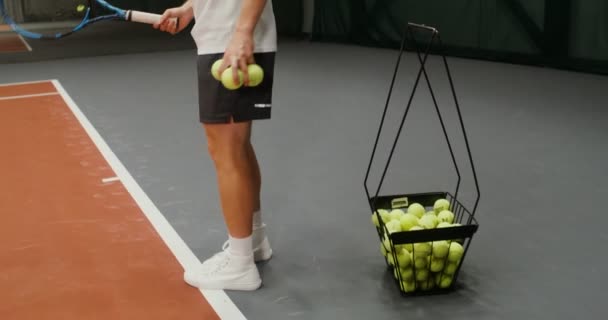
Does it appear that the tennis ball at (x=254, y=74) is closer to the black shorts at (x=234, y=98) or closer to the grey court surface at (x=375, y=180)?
the black shorts at (x=234, y=98)

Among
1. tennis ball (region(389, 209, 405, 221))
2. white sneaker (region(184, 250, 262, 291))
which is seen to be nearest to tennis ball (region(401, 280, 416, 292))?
tennis ball (region(389, 209, 405, 221))

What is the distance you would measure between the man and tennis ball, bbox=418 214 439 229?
1.67ft

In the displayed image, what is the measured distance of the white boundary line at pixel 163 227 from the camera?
214 cm

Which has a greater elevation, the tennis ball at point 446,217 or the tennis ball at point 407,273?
the tennis ball at point 446,217

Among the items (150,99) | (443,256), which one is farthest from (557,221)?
(150,99)

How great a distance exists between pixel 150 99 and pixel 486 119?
7.66 ft

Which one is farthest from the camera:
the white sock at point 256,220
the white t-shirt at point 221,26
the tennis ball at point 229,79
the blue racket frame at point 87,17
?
the blue racket frame at point 87,17

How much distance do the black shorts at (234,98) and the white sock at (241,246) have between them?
37 cm

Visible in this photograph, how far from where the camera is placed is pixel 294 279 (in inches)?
92.2

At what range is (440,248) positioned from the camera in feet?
7.07

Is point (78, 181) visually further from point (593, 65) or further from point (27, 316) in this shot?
point (593, 65)

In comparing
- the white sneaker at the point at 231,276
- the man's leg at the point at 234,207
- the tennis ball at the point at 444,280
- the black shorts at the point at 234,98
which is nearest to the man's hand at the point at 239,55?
the black shorts at the point at 234,98

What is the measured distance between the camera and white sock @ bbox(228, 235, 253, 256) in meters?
2.23

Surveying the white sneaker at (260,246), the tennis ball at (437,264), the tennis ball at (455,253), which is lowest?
the white sneaker at (260,246)
